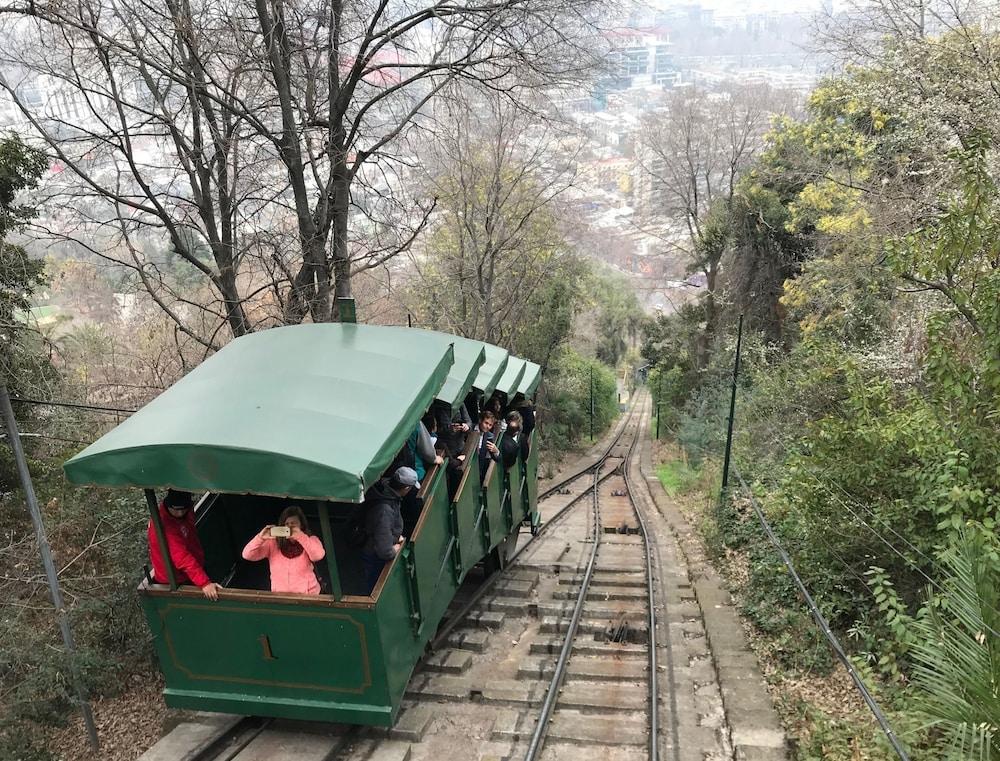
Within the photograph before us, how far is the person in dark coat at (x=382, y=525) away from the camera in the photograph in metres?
4.91

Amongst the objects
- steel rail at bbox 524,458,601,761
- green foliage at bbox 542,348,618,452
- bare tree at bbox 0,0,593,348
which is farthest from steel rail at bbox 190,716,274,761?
green foliage at bbox 542,348,618,452

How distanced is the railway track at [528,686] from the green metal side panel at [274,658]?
40cm

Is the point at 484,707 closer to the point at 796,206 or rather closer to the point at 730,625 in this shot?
the point at 730,625

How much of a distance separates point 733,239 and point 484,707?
68.9ft

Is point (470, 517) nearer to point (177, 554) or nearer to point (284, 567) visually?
point (284, 567)

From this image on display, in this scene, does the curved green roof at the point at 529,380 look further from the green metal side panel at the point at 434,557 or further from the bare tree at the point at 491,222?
the bare tree at the point at 491,222

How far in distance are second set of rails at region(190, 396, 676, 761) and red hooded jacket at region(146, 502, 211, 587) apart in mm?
1278

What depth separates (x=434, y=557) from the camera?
231 inches

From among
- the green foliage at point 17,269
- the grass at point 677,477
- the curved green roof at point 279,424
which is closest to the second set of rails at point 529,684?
the curved green roof at point 279,424

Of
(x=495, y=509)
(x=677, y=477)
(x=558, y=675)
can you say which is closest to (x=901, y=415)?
(x=558, y=675)

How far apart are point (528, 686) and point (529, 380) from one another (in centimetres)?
495

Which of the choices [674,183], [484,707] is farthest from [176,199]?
[674,183]

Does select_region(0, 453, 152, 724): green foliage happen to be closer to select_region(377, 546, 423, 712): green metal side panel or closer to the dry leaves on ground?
the dry leaves on ground

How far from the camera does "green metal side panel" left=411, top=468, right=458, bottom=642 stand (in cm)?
547
